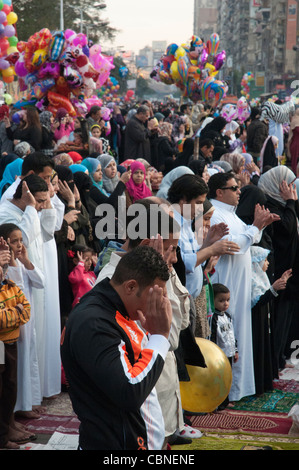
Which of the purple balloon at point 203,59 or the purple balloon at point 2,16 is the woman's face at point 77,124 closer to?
the purple balloon at point 2,16

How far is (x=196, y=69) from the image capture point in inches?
671

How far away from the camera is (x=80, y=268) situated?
6.13 meters

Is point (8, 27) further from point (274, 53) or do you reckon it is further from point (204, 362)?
point (274, 53)

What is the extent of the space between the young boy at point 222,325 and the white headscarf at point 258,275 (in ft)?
1.48

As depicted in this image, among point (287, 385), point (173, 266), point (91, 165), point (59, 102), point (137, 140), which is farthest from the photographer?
point (137, 140)

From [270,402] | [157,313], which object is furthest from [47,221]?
[157,313]

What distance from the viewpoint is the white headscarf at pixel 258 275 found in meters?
6.19

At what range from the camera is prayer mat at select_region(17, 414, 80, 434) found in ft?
16.4

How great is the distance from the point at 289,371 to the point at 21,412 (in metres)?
2.90

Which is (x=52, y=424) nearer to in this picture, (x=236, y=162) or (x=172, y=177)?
(x=172, y=177)

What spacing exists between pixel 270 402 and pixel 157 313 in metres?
3.66

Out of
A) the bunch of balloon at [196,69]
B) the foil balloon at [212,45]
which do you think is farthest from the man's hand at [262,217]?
the foil balloon at [212,45]

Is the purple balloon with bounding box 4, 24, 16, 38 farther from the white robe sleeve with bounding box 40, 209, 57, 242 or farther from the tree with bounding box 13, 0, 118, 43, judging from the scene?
the tree with bounding box 13, 0, 118, 43
